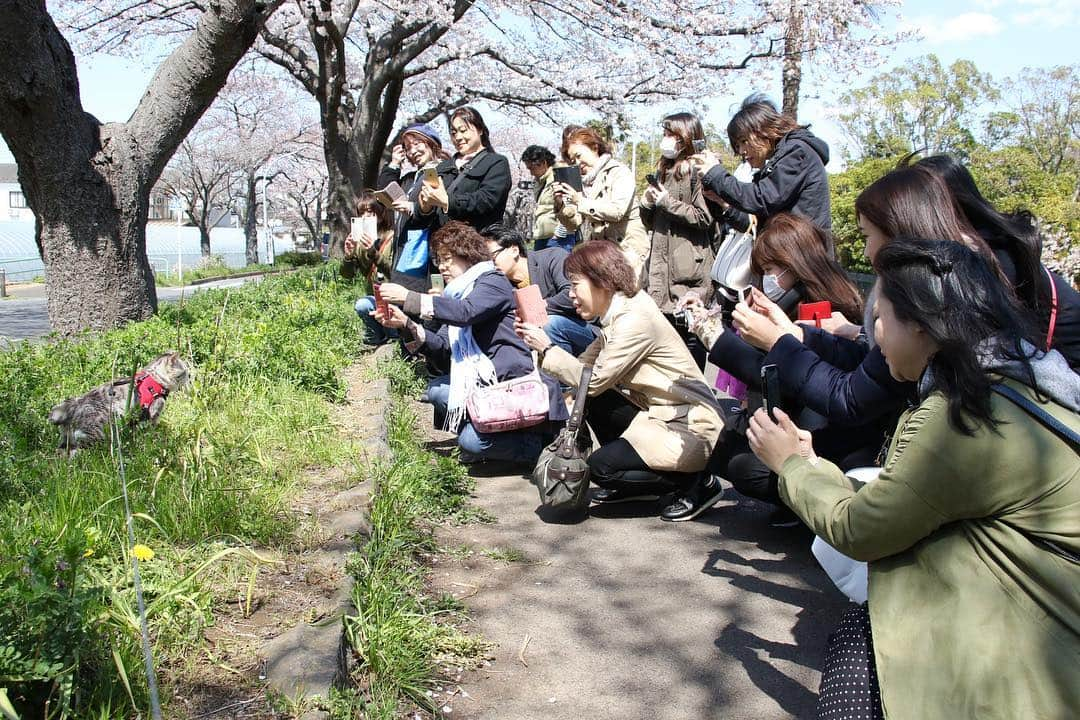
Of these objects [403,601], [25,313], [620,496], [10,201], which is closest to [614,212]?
[620,496]

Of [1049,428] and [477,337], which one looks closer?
[1049,428]

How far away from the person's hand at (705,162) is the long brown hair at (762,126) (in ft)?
0.50

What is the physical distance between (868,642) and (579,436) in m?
2.39

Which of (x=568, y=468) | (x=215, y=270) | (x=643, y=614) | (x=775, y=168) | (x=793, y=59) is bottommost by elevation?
(x=215, y=270)

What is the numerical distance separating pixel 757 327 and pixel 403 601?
1558 mm

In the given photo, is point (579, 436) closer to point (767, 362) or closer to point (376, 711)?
point (767, 362)

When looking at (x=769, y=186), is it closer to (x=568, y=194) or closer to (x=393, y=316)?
(x=568, y=194)

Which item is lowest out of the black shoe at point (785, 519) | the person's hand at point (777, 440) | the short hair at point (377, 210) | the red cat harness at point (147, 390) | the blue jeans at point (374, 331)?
the black shoe at point (785, 519)

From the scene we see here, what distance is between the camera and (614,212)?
601 centimetres

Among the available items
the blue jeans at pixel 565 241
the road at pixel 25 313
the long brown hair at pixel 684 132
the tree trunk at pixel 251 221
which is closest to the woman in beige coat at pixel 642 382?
the long brown hair at pixel 684 132

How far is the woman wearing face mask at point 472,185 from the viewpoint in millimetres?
5949

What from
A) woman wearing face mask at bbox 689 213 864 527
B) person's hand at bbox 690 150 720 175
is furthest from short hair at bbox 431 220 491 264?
woman wearing face mask at bbox 689 213 864 527

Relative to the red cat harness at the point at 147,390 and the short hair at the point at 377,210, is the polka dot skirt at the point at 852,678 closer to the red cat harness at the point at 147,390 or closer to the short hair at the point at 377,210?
the red cat harness at the point at 147,390

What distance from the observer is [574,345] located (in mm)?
6316
